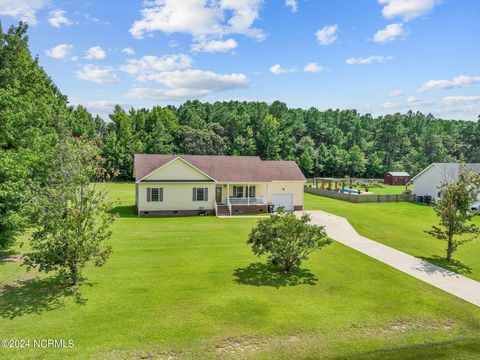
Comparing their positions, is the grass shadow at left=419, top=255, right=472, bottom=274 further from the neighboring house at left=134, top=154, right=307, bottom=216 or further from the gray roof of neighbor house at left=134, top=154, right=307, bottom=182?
the gray roof of neighbor house at left=134, top=154, right=307, bottom=182

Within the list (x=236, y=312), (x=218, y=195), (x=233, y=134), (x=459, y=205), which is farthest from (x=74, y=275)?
(x=233, y=134)

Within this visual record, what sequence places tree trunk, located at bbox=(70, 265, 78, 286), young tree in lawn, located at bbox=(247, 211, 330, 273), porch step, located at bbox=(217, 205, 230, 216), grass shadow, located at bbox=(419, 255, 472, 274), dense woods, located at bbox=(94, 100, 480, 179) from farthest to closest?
dense woods, located at bbox=(94, 100, 480, 179) < porch step, located at bbox=(217, 205, 230, 216) < grass shadow, located at bbox=(419, 255, 472, 274) < young tree in lawn, located at bbox=(247, 211, 330, 273) < tree trunk, located at bbox=(70, 265, 78, 286)

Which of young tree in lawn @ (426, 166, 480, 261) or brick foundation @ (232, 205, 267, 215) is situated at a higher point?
young tree in lawn @ (426, 166, 480, 261)

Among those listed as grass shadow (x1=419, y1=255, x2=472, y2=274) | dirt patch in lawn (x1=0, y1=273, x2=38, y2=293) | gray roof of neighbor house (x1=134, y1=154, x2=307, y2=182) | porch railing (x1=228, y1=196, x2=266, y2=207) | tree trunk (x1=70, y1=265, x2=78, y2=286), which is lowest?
grass shadow (x1=419, y1=255, x2=472, y2=274)

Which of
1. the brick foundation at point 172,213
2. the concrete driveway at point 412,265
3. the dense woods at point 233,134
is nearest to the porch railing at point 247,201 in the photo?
the brick foundation at point 172,213

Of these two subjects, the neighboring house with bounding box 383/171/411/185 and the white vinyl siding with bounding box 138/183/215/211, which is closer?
the white vinyl siding with bounding box 138/183/215/211

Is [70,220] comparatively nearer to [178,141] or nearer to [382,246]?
[382,246]

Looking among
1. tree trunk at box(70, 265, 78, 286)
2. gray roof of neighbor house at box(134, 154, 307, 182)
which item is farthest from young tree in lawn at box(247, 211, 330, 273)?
gray roof of neighbor house at box(134, 154, 307, 182)

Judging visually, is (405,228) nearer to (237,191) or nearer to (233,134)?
(237,191)
